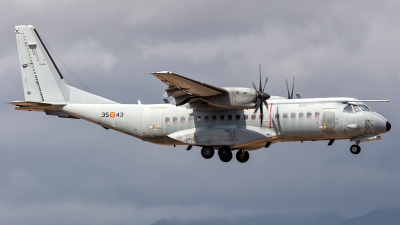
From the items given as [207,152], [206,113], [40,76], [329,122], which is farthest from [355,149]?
[40,76]

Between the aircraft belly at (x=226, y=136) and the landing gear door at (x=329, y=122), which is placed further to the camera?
the aircraft belly at (x=226, y=136)

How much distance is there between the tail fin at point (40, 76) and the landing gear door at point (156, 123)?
12.5 feet

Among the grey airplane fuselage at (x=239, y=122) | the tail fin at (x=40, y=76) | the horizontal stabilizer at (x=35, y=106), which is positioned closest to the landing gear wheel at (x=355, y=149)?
the grey airplane fuselage at (x=239, y=122)

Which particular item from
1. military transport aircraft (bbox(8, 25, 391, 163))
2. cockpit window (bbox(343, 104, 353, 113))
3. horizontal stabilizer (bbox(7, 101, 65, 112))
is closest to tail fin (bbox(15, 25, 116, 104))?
military transport aircraft (bbox(8, 25, 391, 163))

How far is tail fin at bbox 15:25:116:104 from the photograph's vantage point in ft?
163

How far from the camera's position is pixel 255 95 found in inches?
1722

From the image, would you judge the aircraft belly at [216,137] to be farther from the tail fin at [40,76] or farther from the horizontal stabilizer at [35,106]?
the horizontal stabilizer at [35,106]

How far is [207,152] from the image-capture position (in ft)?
151

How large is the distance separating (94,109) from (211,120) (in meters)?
7.79

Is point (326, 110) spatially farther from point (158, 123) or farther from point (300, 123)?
point (158, 123)

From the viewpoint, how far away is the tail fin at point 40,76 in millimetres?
49562

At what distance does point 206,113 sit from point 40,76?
11410 millimetres

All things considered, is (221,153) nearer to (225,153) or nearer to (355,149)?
(225,153)

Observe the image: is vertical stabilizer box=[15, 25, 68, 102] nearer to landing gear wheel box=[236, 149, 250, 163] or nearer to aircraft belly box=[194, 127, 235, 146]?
aircraft belly box=[194, 127, 235, 146]
